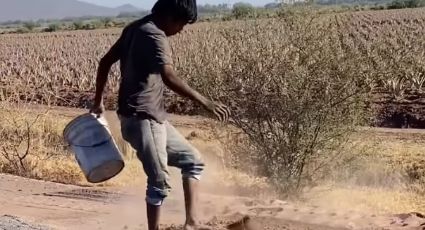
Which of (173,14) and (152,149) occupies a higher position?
(173,14)

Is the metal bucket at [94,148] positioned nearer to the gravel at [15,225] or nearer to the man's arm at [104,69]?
the man's arm at [104,69]

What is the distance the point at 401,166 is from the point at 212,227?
7695 mm

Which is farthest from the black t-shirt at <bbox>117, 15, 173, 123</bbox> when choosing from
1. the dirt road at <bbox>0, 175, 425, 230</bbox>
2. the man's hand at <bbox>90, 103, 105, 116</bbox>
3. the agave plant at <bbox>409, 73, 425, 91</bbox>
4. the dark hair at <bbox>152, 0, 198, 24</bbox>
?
the agave plant at <bbox>409, 73, 425, 91</bbox>

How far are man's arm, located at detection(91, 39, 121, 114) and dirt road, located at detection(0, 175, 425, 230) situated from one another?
54.4 inches

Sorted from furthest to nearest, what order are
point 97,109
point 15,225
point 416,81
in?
point 416,81, point 15,225, point 97,109

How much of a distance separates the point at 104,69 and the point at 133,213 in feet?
7.63

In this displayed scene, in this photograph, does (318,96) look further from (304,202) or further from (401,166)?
(401,166)

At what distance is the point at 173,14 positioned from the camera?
279 inches

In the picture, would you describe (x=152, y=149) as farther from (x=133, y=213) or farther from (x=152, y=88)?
(x=133, y=213)

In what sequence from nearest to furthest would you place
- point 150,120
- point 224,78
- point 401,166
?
point 150,120
point 224,78
point 401,166

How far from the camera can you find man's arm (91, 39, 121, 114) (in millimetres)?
7449

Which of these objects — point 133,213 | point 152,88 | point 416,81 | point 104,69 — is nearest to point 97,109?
point 104,69

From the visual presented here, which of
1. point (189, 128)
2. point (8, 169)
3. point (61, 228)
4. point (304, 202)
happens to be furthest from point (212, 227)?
point (189, 128)

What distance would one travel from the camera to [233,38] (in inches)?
473
